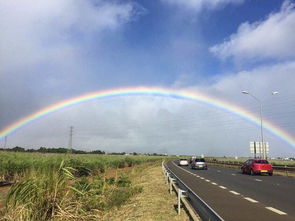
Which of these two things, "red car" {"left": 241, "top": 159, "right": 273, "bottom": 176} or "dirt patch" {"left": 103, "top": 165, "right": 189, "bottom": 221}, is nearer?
"dirt patch" {"left": 103, "top": 165, "right": 189, "bottom": 221}

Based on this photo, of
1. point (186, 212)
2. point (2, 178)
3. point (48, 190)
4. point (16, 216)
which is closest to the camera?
point (16, 216)

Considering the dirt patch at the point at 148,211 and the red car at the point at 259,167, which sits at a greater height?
the red car at the point at 259,167

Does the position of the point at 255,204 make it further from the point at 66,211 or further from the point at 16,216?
the point at 16,216

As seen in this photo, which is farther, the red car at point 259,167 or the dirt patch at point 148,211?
the red car at point 259,167

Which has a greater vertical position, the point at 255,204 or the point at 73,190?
the point at 73,190

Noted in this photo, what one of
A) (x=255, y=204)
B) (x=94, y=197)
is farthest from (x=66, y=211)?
(x=255, y=204)

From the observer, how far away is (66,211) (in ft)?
28.1

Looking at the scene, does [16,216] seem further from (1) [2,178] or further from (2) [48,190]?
(1) [2,178]

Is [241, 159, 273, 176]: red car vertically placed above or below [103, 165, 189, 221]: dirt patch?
above

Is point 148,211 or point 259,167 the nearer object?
point 148,211

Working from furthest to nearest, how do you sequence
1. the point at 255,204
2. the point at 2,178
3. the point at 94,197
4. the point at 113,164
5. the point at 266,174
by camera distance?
the point at 113,164 < the point at 266,174 < the point at 2,178 < the point at 255,204 < the point at 94,197

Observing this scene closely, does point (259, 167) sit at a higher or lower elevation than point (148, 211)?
higher

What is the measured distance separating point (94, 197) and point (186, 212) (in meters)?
2.87

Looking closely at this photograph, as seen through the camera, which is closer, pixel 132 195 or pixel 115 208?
pixel 115 208
